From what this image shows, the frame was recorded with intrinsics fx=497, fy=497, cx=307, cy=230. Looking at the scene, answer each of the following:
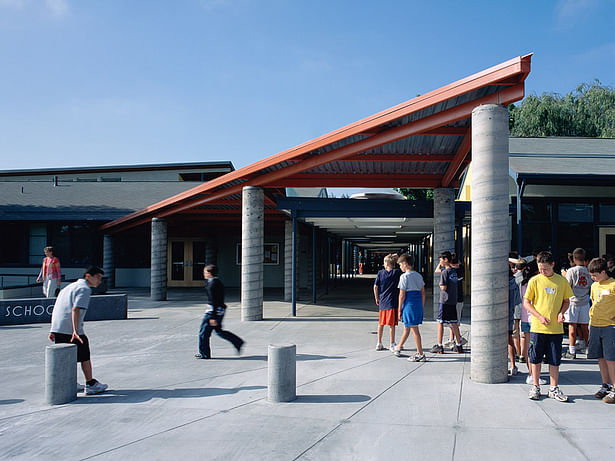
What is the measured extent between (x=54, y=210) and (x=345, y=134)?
16.5 meters

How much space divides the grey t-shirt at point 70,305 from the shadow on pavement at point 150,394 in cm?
80

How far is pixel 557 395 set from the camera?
5.61 m

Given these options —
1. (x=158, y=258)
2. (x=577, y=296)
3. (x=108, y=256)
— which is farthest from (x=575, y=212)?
(x=108, y=256)

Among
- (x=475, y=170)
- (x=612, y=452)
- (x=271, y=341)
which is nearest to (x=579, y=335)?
(x=475, y=170)

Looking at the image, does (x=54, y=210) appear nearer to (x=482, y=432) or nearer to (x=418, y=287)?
(x=418, y=287)

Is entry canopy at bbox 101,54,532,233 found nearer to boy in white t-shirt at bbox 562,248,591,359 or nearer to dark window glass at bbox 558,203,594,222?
boy in white t-shirt at bbox 562,248,591,359

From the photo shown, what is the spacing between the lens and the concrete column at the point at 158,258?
16922 millimetres

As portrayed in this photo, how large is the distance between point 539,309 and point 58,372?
5.51m

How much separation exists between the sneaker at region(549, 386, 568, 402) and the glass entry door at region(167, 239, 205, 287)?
65.2 feet

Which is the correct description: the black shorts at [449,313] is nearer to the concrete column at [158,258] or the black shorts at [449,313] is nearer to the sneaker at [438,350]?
the sneaker at [438,350]

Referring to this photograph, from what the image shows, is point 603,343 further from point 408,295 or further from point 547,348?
point 408,295

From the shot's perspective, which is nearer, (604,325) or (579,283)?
(604,325)

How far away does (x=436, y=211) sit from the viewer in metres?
12.5

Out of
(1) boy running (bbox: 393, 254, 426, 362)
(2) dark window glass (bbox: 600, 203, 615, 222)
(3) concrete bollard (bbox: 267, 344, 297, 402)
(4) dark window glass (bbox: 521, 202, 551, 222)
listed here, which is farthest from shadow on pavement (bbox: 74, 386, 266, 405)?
(2) dark window glass (bbox: 600, 203, 615, 222)
